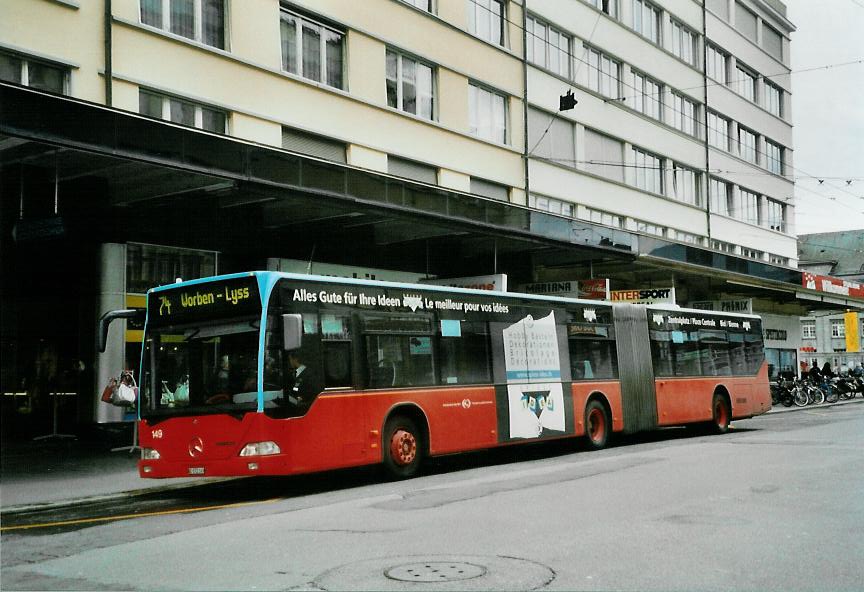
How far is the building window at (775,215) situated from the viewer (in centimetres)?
5050

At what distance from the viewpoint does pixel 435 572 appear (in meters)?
6.83

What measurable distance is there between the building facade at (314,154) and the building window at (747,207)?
8078 millimetres

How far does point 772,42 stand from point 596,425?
4067 centimetres

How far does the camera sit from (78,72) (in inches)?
693

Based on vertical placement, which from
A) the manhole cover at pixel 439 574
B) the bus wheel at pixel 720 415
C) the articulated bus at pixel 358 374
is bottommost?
the manhole cover at pixel 439 574

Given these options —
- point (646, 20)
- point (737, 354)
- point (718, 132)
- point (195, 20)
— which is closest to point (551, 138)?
point (646, 20)

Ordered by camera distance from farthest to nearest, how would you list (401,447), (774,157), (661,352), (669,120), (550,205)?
1. (774,157)
2. (669,120)
3. (550,205)
4. (661,352)
5. (401,447)

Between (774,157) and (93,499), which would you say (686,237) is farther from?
(93,499)

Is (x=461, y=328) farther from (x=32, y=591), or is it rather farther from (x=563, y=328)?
(x=32, y=591)

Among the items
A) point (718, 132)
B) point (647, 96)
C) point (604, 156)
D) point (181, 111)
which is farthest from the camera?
point (718, 132)

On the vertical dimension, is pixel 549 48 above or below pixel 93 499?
above

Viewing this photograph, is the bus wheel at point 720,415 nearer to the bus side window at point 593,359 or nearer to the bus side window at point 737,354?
the bus side window at point 737,354

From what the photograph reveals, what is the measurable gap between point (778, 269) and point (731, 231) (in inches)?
310

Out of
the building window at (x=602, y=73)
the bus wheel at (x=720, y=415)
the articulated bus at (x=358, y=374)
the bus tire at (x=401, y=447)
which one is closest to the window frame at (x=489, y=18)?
the building window at (x=602, y=73)
